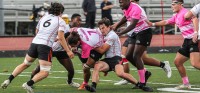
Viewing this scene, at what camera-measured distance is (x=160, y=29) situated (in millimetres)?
36031

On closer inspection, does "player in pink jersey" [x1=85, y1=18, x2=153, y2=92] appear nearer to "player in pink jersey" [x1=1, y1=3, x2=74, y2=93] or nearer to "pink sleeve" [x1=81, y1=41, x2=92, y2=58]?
"pink sleeve" [x1=81, y1=41, x2=92, y2=58]

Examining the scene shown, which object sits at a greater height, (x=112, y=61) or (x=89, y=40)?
(x=89, y=40)

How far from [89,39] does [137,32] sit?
1.32 metres

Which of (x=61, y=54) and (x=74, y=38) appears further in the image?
(x=61, y=54)

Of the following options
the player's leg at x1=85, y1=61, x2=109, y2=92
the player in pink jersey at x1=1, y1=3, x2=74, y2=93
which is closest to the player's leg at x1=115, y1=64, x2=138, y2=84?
the player's leg at x1=85, y1=61, x2=109, y2=92

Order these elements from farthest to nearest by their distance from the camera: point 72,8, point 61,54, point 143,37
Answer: point 72,8
point 61,54
point 143,37

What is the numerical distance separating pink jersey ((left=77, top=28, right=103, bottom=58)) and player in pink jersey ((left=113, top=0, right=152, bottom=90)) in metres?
0.65

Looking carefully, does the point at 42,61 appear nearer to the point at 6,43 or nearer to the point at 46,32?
the point at 46,32

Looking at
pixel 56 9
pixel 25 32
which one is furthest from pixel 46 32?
pixel 25 32

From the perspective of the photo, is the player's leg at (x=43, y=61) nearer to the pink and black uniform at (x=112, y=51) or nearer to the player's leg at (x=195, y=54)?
the pink and black uniform at (x=112, y=51)

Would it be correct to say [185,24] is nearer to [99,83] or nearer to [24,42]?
[99,83]

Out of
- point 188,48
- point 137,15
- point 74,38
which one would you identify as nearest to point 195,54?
point 188,48

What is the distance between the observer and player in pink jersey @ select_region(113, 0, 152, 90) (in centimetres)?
1500

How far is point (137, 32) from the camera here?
50.4 ft
